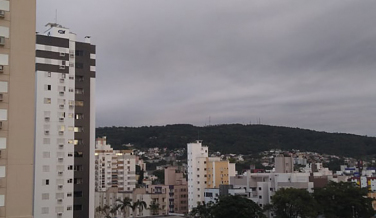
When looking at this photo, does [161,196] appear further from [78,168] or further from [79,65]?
[79,65]

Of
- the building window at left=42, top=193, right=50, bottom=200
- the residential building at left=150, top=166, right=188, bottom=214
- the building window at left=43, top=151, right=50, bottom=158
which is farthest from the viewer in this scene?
the residential building at left=150, top=166, right=188, bottom=214

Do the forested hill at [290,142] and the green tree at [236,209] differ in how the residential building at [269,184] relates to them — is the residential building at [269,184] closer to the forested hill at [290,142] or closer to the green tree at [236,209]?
the green tree at [236,209]

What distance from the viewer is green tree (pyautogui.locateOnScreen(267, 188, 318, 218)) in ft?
157

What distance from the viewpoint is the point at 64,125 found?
47.8 m

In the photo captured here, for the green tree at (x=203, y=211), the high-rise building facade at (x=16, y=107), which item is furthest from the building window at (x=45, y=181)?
the high-rise building facade at (x=16, y=107)

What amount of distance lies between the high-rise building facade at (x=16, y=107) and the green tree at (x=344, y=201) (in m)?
38.3

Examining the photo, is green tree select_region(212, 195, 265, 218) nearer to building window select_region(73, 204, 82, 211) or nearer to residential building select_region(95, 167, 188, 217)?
building window select_region(73, 204, 82, 211)

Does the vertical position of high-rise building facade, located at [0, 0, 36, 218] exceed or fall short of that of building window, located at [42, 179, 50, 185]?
it exceeds it

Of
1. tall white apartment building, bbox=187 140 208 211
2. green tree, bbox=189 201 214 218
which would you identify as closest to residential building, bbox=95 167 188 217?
tall white apartment building, bbox=187 140 208 211

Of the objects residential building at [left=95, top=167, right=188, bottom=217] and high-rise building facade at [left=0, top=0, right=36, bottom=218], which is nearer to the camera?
high-rise building facade at [left=0, top=0, right=36, bottom=218]

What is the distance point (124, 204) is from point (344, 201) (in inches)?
1272

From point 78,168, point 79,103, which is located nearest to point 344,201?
point 78,168

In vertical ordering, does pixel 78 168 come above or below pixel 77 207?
above

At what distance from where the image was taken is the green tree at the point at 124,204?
68613mm
